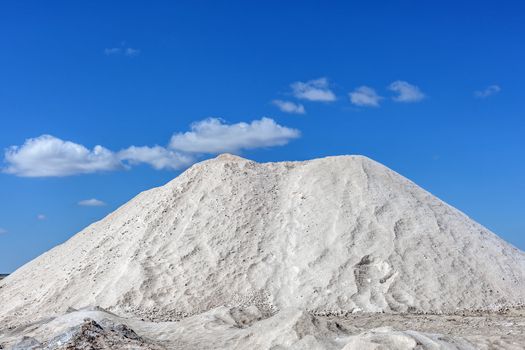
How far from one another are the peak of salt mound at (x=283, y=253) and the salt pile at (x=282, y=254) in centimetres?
4

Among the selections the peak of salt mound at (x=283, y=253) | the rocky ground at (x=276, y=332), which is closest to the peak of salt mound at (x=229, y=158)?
the peak of salt mound at (x=283, y=253)

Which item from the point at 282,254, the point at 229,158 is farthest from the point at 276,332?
the point at 229,158

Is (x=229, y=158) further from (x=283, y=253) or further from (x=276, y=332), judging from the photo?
(x=276, y=332)

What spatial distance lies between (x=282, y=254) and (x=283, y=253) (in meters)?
0.05

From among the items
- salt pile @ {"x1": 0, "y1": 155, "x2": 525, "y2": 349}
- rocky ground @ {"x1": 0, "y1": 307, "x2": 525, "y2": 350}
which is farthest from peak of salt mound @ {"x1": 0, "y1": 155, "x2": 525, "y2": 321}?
rocky ground @ {"x1": 0, "y1": 307, "x2": 525, "y2": 350}

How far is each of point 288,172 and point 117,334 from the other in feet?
34.2

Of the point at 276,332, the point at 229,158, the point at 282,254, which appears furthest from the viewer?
the point at 229,158

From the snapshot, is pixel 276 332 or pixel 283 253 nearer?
pixel 276 332

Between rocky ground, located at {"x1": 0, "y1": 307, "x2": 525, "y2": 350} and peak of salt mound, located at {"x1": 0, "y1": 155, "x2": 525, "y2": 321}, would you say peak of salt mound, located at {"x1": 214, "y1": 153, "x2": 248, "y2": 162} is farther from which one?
rocky ground, located at {"x1": 0, "y1": 307, "x2": 525, "y2": 350}

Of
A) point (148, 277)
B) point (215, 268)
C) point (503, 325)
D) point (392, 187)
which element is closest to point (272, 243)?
point (215, 268)

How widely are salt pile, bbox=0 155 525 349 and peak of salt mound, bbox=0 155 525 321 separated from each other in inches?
1.5

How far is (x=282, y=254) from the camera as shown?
16047mm

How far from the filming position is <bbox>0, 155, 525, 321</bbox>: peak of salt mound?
1468 centimetres

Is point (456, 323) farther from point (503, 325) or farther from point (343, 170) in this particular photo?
point (343, 170)
